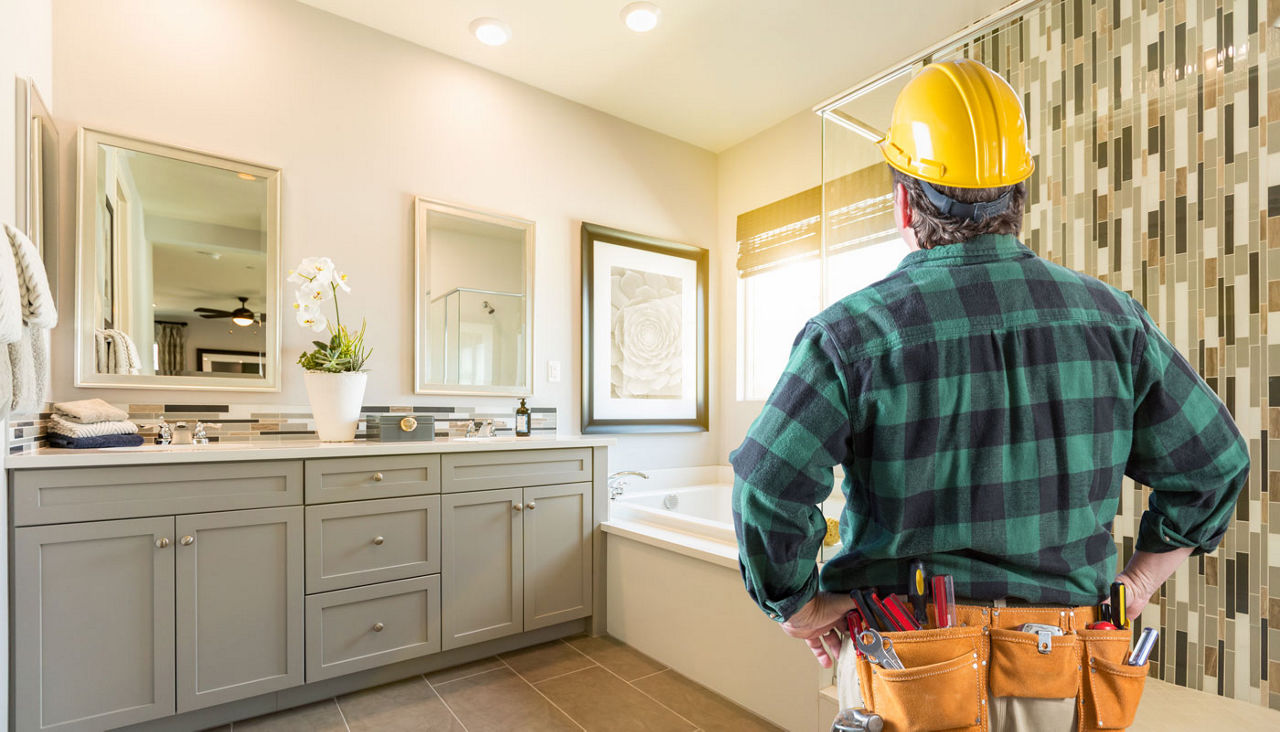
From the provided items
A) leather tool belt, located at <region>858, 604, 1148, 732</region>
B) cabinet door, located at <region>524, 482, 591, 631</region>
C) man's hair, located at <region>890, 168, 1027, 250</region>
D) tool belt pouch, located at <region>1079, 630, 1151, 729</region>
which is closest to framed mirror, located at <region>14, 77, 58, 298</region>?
cabinet door, located at <region>524, 482, 591, 631</region>

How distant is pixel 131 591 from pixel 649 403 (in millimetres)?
2371

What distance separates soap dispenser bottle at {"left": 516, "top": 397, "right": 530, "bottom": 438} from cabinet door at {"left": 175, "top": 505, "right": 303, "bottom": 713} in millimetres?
1043

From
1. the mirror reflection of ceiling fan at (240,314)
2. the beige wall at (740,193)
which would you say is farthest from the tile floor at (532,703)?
the beige wall at (740,193)

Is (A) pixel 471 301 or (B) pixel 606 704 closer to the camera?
(B) pixel 606 704

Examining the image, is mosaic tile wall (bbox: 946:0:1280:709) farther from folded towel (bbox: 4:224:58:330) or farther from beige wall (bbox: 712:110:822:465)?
Result: folded towel (bbox: 4:224:58:330)

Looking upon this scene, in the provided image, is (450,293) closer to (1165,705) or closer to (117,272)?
(117,272)

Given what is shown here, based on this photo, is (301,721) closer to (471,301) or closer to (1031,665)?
(471,301)

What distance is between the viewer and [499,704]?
2.16 meters

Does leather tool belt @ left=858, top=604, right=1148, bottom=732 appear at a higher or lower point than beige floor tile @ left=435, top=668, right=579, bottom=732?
higher

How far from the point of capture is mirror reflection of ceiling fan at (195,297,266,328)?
2.36m

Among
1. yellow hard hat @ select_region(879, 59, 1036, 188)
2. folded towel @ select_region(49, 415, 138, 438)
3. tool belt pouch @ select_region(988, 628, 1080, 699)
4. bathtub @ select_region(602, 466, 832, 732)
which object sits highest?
yellow hard hat @ select_region(879, 59, 1036, 188)

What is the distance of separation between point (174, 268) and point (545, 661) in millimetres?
2004

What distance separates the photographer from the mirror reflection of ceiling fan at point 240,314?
93.0 inches

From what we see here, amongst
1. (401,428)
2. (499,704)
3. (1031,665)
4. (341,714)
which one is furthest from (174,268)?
(1031,665)
